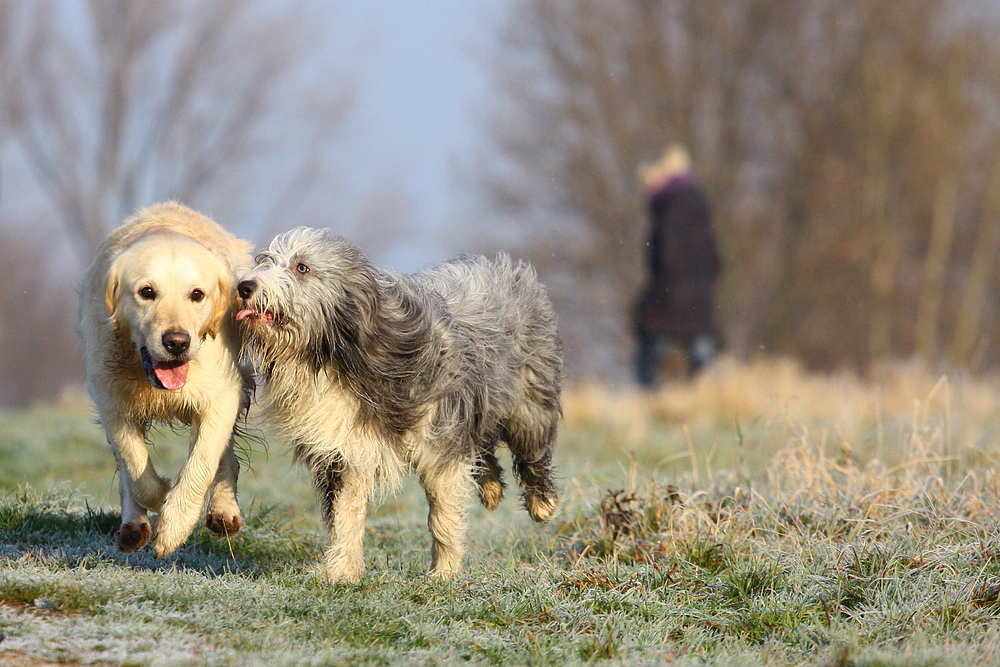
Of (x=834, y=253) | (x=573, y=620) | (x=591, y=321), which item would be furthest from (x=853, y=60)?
(x=573, y=620)

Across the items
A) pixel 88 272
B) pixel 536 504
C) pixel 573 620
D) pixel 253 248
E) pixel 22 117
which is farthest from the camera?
pixel 22 117

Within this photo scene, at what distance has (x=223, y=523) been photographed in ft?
15.6

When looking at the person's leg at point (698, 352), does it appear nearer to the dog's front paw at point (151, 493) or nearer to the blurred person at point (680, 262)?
the blurred person at point (680, 262)

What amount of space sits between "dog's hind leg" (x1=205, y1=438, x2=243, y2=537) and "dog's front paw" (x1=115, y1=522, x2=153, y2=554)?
1.13 ft

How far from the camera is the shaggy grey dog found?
436 cm

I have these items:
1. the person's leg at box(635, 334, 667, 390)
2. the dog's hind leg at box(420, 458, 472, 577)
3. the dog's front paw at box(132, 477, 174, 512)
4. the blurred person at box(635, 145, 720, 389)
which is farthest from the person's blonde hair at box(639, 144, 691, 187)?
the dog's front paw at box(132, 477, 174, 512)

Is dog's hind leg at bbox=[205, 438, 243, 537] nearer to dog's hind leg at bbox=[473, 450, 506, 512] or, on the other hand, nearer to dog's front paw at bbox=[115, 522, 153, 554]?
dog's front paw at bbox=[115, 522, 153, 554]

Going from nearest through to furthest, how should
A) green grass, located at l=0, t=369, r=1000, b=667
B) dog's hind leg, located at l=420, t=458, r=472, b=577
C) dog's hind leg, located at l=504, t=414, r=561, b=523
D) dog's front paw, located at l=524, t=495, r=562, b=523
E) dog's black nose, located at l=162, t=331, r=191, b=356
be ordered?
green grass, located at l=0, t=369, r=1000, b=667 < dog's black nose, located at l=162, t=331, r=191, b=356 < dog's hind leg, located at l=420, t=458, r=472, b=577 < dog's hind leg, located at l=504, t=414, r=561, b=523 < dog's front paw, located at l=524, t=495, r=562, b=523

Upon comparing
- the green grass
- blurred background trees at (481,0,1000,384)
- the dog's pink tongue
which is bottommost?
the green grass

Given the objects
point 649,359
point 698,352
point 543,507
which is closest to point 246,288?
point 543,507

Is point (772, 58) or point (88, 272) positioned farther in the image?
point (772, 58)

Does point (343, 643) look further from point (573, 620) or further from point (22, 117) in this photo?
point (22, 117)

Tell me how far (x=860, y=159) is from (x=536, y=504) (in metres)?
20.2

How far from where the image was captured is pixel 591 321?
73.2ft
